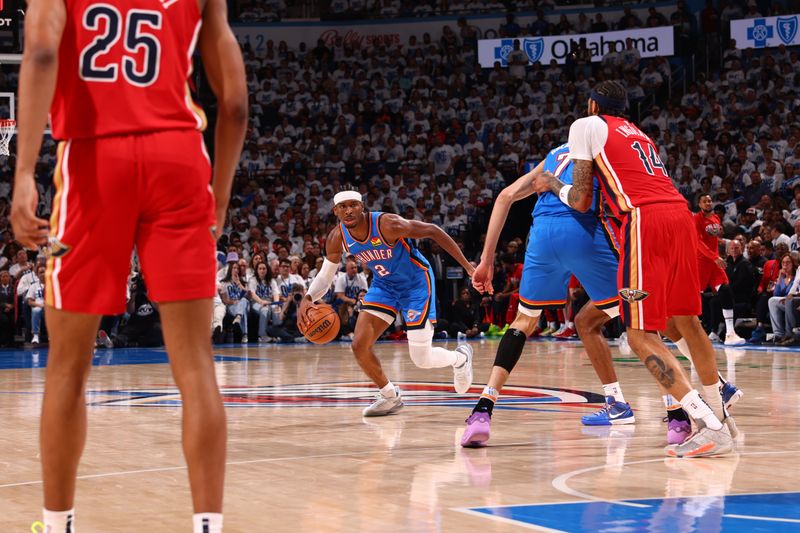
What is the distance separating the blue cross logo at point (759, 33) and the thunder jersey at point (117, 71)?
23.4 meters

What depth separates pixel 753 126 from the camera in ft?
72.0

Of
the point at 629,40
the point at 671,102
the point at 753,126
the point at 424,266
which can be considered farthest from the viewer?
the point at 629,40

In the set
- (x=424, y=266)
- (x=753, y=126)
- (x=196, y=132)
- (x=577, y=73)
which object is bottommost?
(x=424, y=266)

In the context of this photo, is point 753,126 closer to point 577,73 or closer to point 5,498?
point 577,73

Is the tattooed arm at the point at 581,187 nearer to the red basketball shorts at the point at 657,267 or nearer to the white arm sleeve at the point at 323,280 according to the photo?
the red basketball shorts at the point at 657,267

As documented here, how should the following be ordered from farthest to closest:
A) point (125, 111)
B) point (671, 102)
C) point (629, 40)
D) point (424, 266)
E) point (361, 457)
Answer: point (629, 40), point (671, 102), point (424, 266), point (361, 457), point (125, 111)

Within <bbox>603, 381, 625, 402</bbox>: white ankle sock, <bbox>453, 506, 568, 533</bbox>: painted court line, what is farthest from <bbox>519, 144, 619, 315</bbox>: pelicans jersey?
<bbox>453, 506, 568, 533</bbox>: painted court line

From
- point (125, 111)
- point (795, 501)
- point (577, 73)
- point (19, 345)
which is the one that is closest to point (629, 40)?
point (577, 73)

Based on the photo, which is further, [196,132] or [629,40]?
[629,40]

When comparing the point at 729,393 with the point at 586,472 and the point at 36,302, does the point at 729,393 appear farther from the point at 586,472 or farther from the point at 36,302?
the point at 36,302

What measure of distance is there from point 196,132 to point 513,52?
24.3m

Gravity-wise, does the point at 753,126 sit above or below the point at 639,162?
above

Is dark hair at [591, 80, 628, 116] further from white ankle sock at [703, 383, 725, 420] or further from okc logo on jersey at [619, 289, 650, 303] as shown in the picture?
white ankle sock at [703, 383, 725, 420]

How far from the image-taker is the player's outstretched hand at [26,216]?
9.98 ft
